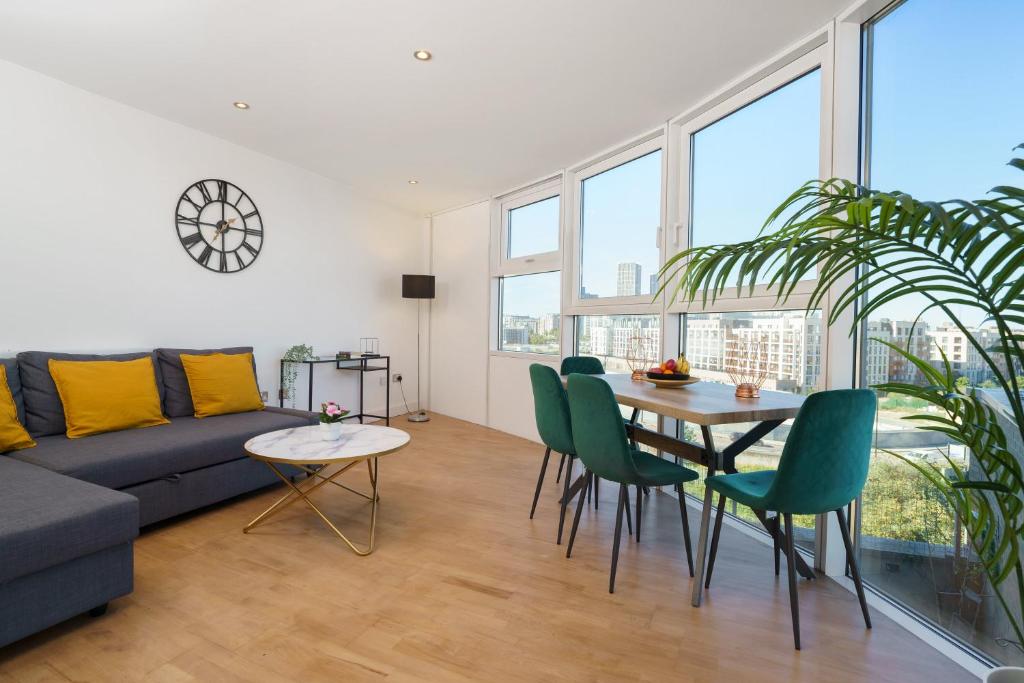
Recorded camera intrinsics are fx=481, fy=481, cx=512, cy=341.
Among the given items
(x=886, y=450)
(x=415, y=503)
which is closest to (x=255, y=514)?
(x=415, y=503)

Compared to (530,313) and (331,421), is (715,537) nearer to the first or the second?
(331,421)

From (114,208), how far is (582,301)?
3.63 metres

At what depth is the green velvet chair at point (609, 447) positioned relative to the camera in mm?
2108

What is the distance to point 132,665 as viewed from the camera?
1.62 metres

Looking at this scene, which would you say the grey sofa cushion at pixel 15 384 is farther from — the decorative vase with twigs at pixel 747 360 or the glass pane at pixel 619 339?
the decorative vase with twigs at pixel 747 360

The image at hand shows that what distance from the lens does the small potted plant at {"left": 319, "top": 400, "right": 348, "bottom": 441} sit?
2.72m

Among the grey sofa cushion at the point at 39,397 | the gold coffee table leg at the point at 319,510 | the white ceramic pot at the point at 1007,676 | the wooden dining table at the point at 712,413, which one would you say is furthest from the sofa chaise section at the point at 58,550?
the white ceramic pot at the point at 1007,676

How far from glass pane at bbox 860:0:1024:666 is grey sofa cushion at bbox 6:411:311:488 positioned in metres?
3.45

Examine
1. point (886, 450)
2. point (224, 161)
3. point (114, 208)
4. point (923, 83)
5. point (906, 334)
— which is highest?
point (224, 161)

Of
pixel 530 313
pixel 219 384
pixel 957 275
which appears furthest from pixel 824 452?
pixel 219 384

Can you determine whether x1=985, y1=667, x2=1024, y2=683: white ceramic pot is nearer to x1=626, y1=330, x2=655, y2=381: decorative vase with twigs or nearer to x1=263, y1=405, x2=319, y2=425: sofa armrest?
x1=626, y1=330, x2=655, y2=381: decorative vase with twigs

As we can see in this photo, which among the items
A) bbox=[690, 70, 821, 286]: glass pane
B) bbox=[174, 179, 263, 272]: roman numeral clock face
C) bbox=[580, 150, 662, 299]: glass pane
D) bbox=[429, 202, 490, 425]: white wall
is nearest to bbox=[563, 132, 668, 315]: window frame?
bbox=[580, 150, 662, 299]: glass pane

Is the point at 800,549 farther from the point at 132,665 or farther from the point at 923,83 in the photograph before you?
the point at 132,665

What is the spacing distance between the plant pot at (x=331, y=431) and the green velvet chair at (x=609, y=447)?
4.50ft
